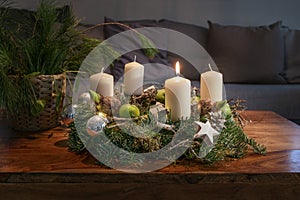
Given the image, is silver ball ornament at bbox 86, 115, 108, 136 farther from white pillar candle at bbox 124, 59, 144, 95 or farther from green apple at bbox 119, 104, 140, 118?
white pillar candle at bbox 124, 59, 144, 95

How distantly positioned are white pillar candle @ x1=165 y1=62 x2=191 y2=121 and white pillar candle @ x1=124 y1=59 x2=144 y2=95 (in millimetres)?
189

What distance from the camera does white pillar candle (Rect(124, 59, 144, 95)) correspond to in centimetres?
126

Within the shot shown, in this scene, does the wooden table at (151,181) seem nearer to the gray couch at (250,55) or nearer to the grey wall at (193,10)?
the gray couch at (250,55)

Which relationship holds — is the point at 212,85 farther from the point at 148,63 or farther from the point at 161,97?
the point at 148,63

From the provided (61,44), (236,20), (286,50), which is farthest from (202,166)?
(236,20)

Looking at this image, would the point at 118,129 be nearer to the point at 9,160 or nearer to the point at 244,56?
the point at 9,160

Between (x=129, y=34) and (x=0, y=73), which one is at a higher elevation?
(x=129, y=34)

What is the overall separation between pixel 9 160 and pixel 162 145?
367 mm

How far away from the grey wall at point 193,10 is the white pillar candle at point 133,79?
2.13m

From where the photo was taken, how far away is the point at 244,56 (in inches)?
112

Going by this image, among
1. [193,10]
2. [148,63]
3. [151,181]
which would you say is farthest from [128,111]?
[193,10]

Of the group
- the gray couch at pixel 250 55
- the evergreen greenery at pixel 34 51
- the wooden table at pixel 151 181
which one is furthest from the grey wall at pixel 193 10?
the wooden table at pixel 151 181

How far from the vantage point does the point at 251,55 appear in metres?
2.85

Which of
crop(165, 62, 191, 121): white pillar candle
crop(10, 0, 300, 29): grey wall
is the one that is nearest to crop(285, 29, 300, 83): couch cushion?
crop(10, 0, 300, 29): grey wall
